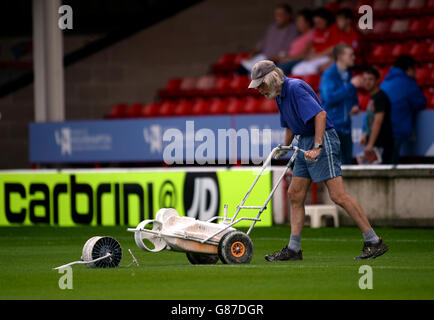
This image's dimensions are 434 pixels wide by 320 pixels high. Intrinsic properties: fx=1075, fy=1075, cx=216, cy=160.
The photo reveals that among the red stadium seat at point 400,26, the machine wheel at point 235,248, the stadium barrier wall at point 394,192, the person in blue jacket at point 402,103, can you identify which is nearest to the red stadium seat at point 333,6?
the red stadium seat at point 400,26

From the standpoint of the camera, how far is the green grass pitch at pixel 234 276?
26.1 feet

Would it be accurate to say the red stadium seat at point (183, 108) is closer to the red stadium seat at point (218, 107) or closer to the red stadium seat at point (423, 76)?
the red stadium seat at point (218, 107)

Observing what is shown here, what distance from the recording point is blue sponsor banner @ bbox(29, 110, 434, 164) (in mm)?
18095

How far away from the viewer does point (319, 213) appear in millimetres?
15547

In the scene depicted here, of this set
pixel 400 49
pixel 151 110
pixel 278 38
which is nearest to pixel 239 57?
pixel 278 38

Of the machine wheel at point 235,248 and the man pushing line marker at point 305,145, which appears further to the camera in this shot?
the man pushing line marker at point 305,145

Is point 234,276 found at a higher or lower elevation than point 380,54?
lower

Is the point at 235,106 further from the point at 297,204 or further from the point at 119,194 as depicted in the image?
the point at 297,204

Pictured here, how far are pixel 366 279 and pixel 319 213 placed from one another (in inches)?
281

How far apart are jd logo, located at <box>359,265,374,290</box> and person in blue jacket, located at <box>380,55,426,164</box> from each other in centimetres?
770

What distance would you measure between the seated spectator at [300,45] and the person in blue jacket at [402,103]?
4044 millimetres

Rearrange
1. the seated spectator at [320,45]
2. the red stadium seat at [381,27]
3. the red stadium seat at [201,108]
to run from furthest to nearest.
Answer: the red stadium seat at [201,108] < the red stadium seat at [381,27] < the seated spectator at [320,45]

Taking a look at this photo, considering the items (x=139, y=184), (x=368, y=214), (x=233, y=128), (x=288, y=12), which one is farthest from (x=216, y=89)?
(x=368, y=214)

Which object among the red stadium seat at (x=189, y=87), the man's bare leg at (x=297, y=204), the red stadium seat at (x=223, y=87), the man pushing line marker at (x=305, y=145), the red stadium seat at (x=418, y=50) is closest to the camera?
the man pushing line marker at (x=305, y=145)
